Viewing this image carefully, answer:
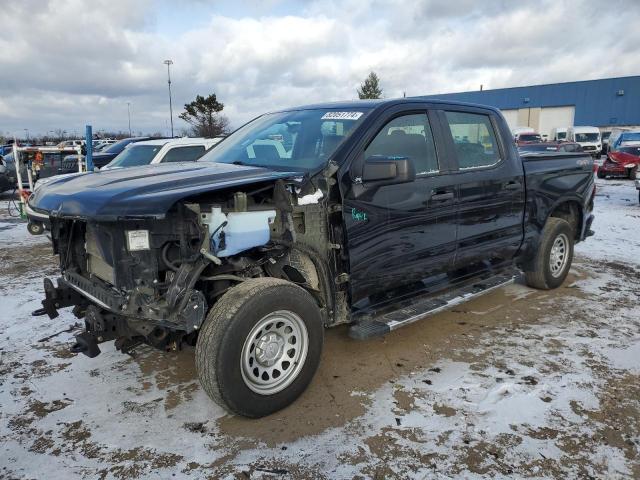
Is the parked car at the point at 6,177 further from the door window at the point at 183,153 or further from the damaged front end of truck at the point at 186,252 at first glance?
the damaged front end of truck at the point at 186,252

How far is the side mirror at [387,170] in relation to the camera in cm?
343

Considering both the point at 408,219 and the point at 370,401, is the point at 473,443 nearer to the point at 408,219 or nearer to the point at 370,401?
the point at 370,401

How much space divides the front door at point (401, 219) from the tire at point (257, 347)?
53 centimetres

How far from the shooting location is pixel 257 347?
312 centimetres

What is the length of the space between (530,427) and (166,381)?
→ 96.4 inches

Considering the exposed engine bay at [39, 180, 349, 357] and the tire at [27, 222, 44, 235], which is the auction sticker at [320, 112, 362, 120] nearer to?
the exposed engine bay at [39, 180, 349, 357]

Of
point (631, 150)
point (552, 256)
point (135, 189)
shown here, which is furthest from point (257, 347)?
point (631, 150)

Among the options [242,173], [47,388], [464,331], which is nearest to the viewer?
[242,173]

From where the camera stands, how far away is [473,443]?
2.90 meters

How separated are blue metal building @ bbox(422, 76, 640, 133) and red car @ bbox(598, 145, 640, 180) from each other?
79.0ft

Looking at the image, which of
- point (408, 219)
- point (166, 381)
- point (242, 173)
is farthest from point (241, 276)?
point (408, 219)

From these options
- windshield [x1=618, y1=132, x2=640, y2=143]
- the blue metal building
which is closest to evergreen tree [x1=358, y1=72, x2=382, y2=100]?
the blue metal building

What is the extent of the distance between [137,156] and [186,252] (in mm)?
8140

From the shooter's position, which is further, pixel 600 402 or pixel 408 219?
pixel 408 219
